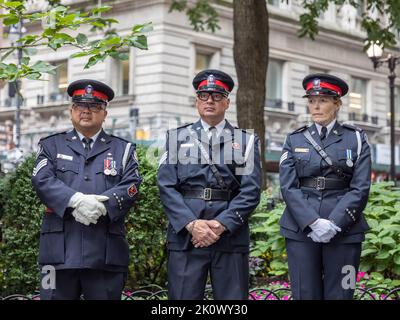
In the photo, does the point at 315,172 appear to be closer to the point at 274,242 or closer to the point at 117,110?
the point at 274,242

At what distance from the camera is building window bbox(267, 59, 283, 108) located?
38.2 meters

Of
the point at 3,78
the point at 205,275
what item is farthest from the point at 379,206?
the point at 3,78

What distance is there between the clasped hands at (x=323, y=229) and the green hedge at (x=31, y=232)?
→ 3226mm

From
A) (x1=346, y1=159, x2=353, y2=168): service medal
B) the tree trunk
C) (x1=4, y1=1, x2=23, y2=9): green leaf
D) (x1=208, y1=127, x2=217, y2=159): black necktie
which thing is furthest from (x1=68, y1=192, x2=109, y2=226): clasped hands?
the tree trunk

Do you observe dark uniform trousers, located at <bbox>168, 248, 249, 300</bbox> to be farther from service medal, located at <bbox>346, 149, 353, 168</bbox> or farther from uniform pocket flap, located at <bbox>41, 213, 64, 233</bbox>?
service medal, located at <bbox>346, 149, 353, 168</bbox>

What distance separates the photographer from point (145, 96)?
33781 millimetres

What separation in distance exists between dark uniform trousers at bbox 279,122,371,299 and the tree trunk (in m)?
6.74

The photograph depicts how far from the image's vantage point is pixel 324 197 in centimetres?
670

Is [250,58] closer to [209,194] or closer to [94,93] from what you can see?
[94,93]

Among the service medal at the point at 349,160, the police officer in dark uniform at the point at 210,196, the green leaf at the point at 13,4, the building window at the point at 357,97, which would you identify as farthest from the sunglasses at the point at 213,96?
the building window at the point at 357,97

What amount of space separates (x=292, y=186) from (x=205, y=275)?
110 cm

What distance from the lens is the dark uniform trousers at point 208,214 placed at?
20.9 feet

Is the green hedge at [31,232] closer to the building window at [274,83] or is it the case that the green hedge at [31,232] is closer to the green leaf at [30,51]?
the green leaf at [30,51]

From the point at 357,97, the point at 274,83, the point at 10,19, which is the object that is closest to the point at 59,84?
the point at 274,83
